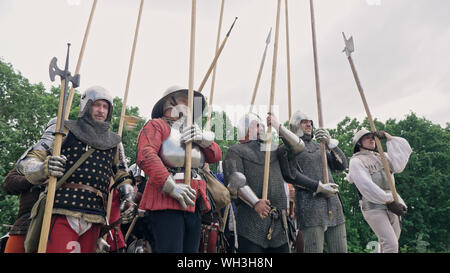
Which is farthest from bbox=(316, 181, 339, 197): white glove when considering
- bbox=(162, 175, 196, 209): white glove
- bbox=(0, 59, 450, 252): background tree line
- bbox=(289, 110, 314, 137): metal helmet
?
bbox=(0, 59, 450, 252): background tree line

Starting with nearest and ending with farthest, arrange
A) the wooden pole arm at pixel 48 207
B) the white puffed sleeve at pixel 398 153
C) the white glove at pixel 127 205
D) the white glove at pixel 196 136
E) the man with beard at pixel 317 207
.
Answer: the wooden pole arm at pixel 48 207
the white glove at pixel 196 136
the white glove at pixel 127 205
the man with beard at pixel 317 207
the white puffed sleeve at pixel 398 153

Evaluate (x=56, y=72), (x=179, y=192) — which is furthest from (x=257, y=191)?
(x=56, y=72)

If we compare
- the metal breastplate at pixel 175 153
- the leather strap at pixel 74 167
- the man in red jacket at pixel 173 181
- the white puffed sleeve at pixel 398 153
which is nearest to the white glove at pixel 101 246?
the man in red jacket at pixel 173 181

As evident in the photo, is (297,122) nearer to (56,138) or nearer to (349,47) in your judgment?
(349,47)

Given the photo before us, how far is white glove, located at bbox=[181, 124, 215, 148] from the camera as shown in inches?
133

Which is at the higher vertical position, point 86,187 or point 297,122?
point 297,122

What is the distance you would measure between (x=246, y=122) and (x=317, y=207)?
1300mm

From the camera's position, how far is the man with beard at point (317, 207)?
4.37 m

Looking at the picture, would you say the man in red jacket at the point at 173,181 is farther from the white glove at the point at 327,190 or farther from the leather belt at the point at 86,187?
the white glove at the point at 327,190

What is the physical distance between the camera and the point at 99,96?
375cm

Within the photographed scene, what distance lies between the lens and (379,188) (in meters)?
4.96

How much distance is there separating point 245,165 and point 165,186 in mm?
1356

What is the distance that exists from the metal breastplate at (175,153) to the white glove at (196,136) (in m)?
0.07
